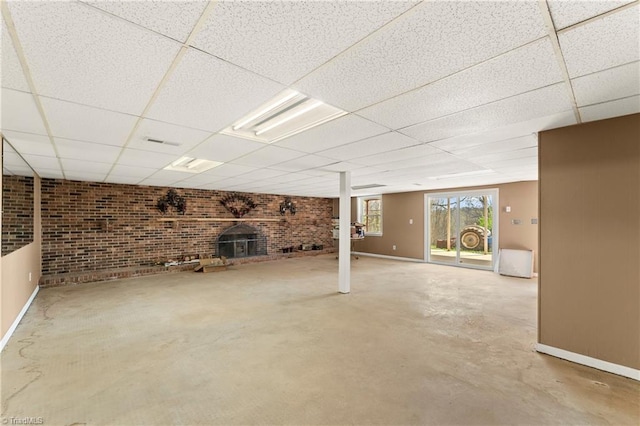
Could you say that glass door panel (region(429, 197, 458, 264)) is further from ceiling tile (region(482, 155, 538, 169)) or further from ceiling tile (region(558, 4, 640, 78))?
ceiling tile (region(558, 4, 640, 78))

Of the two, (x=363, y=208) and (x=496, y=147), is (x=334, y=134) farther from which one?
(x=363, y=208)

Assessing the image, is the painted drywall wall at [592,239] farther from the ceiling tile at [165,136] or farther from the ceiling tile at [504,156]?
the ceiling tile at [165,136]

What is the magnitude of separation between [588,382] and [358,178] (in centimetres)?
434

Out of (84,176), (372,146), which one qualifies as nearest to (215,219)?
(84,176)

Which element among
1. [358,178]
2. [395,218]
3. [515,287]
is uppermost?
[358,178]

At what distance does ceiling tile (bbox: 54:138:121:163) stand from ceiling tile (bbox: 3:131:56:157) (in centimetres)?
9

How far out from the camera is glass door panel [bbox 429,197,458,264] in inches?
318

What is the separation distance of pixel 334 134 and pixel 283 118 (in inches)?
21.0

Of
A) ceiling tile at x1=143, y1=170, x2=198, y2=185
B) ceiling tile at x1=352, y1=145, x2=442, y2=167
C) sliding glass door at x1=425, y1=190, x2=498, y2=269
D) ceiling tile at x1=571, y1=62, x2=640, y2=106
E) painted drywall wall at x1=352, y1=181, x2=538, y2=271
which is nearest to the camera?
ceiling tile at x1=571, y1=62, x2=640, y2=106

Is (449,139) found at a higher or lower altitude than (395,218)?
higher

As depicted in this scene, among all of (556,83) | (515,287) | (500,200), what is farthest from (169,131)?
(500,200)

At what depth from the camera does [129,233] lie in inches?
258

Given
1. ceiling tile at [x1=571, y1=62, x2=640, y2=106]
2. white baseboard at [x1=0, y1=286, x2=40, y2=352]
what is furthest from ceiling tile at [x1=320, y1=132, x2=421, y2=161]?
white baseboard at [x1=0, y1=286, x2=40, y2=352]

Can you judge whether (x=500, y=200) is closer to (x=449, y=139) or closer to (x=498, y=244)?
(x=498, y=244)
